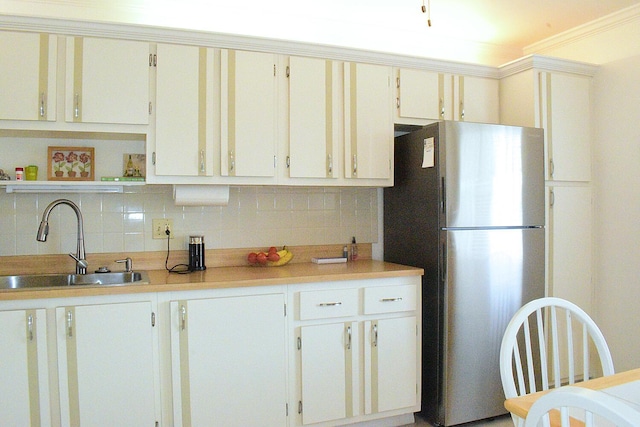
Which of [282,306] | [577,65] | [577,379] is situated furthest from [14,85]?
[577,379]

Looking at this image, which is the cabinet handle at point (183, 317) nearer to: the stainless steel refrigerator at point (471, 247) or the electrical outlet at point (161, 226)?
the electrical outlet at point (161, 226)

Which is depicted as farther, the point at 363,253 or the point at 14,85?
the point at 363,253

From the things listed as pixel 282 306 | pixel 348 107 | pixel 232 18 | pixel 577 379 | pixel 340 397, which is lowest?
pixel 577 379

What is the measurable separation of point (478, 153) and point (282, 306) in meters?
1.39

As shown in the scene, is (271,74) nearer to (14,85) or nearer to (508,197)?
(14,85)

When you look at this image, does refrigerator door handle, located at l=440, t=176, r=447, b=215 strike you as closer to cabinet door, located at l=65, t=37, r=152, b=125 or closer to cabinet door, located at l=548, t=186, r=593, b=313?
cabinet door, located at l=548, t=186, r=593, b=313

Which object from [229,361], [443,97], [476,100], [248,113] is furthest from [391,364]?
[476,100]

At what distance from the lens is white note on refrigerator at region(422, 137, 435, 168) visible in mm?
2541

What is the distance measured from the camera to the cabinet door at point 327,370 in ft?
7.68

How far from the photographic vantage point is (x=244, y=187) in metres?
2.86

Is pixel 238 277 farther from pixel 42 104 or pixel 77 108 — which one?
pixel 42 104

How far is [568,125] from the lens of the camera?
9.86ft

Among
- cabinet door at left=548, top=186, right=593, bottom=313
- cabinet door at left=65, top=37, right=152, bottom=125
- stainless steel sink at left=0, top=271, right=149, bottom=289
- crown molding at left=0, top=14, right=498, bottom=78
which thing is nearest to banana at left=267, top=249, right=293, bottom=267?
stainless steel sink at left=0, top=271, right=149, bottom=289

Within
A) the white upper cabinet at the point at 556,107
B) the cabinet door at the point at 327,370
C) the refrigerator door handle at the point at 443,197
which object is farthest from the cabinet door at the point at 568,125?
the cabinet door at the point at 327,370
